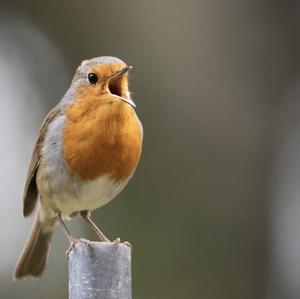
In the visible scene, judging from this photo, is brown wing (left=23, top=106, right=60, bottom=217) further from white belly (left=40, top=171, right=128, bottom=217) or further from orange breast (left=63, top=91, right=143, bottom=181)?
orange breast (left=63, top=91, right=143, bottom=181)

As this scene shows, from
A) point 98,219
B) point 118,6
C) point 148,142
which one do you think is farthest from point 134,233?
point 118,6

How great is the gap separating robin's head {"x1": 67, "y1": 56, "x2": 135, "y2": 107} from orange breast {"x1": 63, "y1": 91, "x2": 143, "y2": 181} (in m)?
0.03

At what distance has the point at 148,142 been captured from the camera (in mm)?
8219

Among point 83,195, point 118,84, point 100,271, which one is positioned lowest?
point 100,271

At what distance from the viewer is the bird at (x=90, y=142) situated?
4.69m

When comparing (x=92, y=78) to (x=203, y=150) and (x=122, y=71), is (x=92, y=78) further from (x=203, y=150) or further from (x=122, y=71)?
(x=203, y=150)

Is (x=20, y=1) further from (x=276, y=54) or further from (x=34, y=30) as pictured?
(x=276, y=54)

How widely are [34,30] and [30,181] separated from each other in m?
4.30

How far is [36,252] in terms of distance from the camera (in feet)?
20.0

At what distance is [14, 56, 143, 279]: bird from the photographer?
4688 millimetres

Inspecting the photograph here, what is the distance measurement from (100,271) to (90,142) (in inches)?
55.0

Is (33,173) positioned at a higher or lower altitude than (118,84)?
lower

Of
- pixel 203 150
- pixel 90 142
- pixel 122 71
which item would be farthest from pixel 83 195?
pixel 203 150

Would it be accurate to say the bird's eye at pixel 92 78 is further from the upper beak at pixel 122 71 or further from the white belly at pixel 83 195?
the white belly at pixel 83 195
